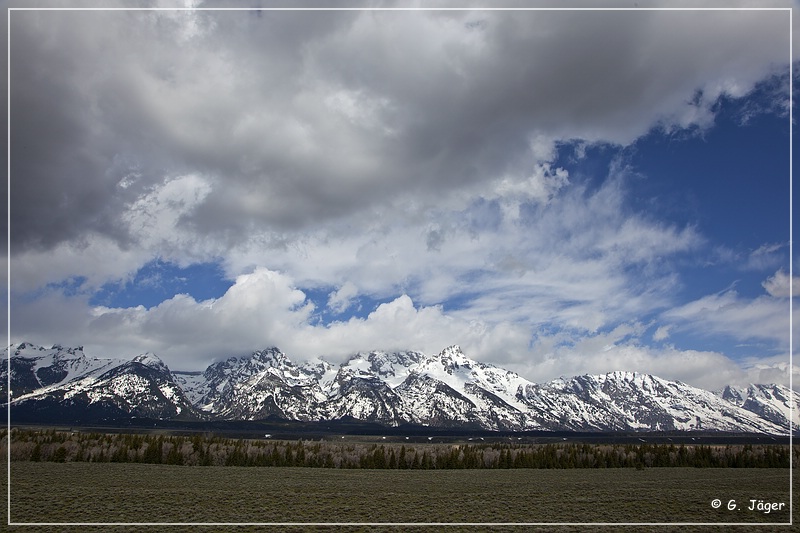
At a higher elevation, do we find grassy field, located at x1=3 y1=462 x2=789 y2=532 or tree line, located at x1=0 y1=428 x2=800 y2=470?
grassy field, located at x1=3 y1=462 x2=789 y2=532

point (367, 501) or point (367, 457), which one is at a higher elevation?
point (367, 501)

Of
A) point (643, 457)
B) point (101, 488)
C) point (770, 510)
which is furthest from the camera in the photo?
point (643, 457)

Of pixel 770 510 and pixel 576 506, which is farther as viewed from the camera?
pixel 576 506

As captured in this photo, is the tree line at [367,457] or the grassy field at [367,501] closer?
the grassy field at [367,501]

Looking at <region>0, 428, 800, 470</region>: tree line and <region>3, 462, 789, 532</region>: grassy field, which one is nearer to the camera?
<region>3, 462, 789, 532</region>: grassy field

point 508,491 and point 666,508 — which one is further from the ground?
point 666,508

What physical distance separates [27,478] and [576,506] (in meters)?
48.4

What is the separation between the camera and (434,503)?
38.8 m

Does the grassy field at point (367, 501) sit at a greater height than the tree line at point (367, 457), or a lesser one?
greater

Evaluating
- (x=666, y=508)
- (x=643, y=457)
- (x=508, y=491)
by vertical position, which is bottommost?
(x=643, y=457)

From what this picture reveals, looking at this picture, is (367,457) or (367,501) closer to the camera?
(367,501)

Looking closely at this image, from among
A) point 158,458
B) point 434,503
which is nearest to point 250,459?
point 158,458

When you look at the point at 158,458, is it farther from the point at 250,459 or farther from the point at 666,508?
the point at 666,508

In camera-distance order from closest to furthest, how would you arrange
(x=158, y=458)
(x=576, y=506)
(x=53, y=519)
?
(x=53, y=519), (x=576, y=506), (x=158, y=458)
